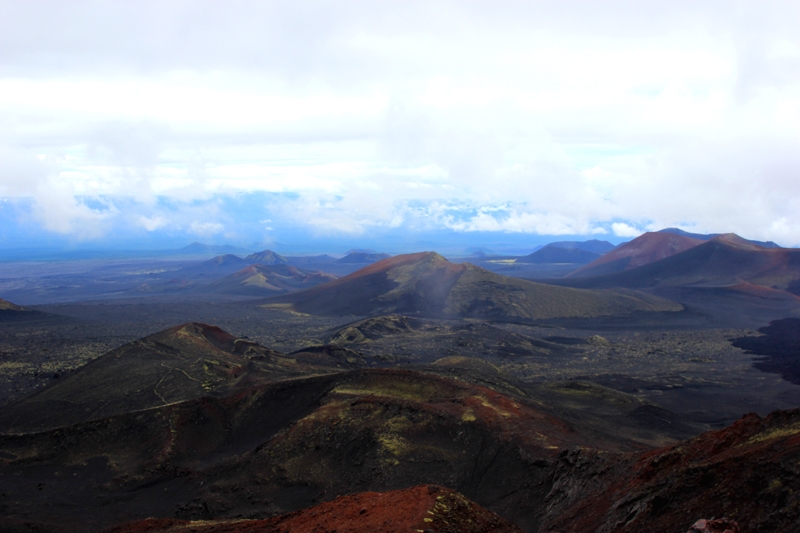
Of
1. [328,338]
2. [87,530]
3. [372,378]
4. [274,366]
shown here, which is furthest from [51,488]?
[328,338]

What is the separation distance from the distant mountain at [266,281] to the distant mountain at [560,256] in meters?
78.3

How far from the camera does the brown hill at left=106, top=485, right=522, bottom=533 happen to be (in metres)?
13.3

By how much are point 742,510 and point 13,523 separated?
2015 cm

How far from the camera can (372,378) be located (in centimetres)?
Answer: 3189

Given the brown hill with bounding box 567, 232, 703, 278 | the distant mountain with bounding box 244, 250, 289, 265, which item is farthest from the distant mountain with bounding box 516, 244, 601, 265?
the distant mountain with bounding box 244, 250, 289, 265

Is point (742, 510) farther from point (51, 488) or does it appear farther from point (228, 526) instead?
point (51, 488)

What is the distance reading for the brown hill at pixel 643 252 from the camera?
426 ft

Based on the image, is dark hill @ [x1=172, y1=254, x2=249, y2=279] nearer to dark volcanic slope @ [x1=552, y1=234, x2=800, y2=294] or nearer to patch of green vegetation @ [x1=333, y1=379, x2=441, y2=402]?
dark volcanic slope @ [x1=552, y1=234, x2=800, y2=294]

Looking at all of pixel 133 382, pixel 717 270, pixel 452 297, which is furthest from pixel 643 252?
pixel 133 382

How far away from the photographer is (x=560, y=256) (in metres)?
191

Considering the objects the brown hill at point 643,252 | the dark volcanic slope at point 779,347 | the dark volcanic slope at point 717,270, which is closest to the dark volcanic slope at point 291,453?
the dark volcanic slope at point 779,347

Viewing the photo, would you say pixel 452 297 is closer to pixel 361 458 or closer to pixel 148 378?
pixel 148 378

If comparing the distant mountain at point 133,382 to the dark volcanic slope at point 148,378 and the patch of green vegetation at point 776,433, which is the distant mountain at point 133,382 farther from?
the patch of green vegetation at point 776,433

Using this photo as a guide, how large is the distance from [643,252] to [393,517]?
130412mm
